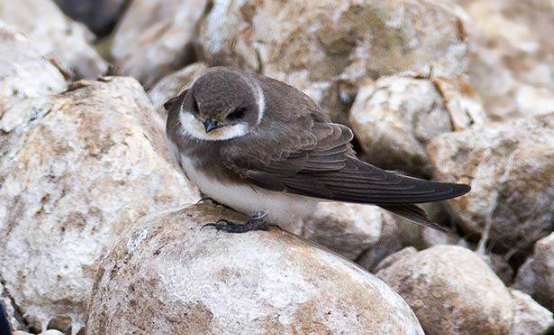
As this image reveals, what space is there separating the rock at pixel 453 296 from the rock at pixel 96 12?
16.8ft

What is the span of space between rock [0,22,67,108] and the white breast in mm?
1946

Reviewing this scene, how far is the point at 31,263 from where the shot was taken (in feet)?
19.9

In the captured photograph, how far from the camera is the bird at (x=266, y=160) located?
5.45 m

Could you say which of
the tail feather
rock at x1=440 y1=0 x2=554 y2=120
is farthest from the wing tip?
rock at x1=440 y1=0 x2=554 y2=120

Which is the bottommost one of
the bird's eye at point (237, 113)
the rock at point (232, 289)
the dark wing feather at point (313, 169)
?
the rock at point (232, 289)

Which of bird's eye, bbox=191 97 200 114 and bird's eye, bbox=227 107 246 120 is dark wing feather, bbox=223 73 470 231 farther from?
bird's eye, bbox=191 97 200 114

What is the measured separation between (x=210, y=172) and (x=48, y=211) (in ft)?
3.76

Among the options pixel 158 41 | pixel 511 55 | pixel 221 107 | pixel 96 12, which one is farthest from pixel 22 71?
pixel 511 55

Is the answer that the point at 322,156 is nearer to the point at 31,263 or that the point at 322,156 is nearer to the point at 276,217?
the point at 276,217

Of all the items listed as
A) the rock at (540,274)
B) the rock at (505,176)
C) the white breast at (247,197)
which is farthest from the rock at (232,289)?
the rock at (505,176)

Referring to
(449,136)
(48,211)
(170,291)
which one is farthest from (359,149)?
(170,291)

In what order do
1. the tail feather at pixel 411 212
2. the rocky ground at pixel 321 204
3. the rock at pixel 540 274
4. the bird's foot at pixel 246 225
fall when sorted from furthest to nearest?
the rock at pixel 540 274 → the tail feather at pixel 411 212 → the bird's foot at pixel 246 225 → the rocky ground at pixel 321 204

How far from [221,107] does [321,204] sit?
1.44m

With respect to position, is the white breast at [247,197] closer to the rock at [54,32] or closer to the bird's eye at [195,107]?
the bird's eye at [195,107]
